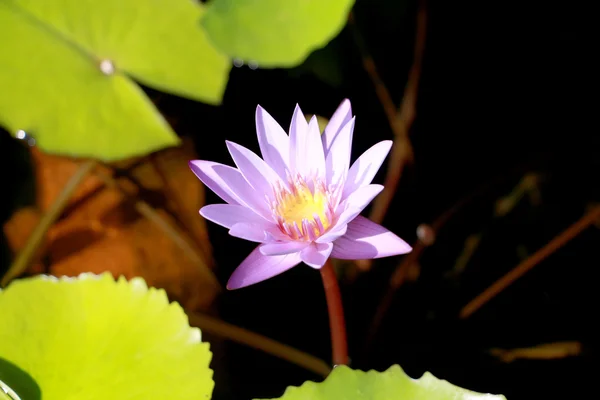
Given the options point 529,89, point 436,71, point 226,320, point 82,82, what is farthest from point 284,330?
point 529,89

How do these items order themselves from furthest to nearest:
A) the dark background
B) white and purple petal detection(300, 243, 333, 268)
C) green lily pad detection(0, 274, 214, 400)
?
the dark background
green lily pad detection(0, 274, 214, 400)
white and purple petal detection(300, 243, 333, 268)

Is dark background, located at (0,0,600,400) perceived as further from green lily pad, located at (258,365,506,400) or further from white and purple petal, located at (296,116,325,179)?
white and purple petal, located at (296,116,325,179)

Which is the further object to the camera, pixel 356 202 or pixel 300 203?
pixel 300 203

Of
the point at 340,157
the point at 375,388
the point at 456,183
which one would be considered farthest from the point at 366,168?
the point at 456,183

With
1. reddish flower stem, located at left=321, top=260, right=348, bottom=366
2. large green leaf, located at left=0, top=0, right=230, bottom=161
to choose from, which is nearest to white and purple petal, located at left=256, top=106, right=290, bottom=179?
reddish flower stem, located at left=321, top=260, right=348, bottom=366

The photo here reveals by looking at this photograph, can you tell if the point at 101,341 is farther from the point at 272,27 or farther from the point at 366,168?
the point at 272,27

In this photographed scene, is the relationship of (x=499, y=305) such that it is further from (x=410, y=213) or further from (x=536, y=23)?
(x=536, y=23)
